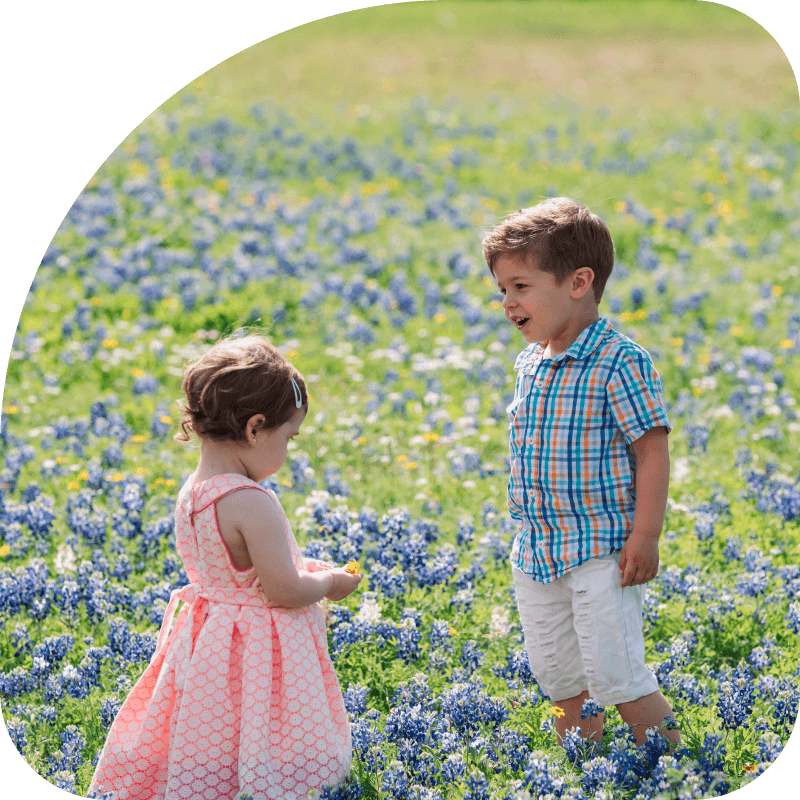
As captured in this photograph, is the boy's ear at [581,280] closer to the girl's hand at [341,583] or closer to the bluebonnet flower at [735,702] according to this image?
the girl's hand at [341,583]

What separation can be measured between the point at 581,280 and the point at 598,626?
1250 millimetres

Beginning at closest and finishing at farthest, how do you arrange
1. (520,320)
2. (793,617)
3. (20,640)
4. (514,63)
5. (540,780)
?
1. (540,780)
2. (520,320)
3. (20,640)
4. (793,617)
5. (514,63)

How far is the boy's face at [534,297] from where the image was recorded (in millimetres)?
3924

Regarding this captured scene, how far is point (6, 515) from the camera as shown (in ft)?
18.8

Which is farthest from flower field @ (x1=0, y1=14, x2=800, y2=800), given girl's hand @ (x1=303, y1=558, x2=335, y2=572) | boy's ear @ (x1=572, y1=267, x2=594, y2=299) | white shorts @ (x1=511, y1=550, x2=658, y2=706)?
girl's hand @ (x1=303, y1=558, x2=335, y2=572)

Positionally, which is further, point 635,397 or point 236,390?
point 635,397

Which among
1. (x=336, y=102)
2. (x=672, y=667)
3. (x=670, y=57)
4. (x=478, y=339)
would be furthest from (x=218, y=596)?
(x=670, y=57)

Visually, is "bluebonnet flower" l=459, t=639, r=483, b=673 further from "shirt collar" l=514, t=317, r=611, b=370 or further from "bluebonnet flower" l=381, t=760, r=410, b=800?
"shirt collar" l=514, t=317, r=611, b=370

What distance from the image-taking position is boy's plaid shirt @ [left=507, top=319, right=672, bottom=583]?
3.85 meters

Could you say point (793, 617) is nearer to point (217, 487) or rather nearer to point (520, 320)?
point (520, 320)

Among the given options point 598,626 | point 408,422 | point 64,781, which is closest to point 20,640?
point 64,781

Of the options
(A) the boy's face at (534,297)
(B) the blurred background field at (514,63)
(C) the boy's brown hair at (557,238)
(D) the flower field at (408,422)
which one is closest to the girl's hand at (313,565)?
(D) the flower field at (408,422)

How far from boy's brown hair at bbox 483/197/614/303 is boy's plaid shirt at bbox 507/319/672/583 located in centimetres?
25

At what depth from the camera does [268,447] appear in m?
3.79
